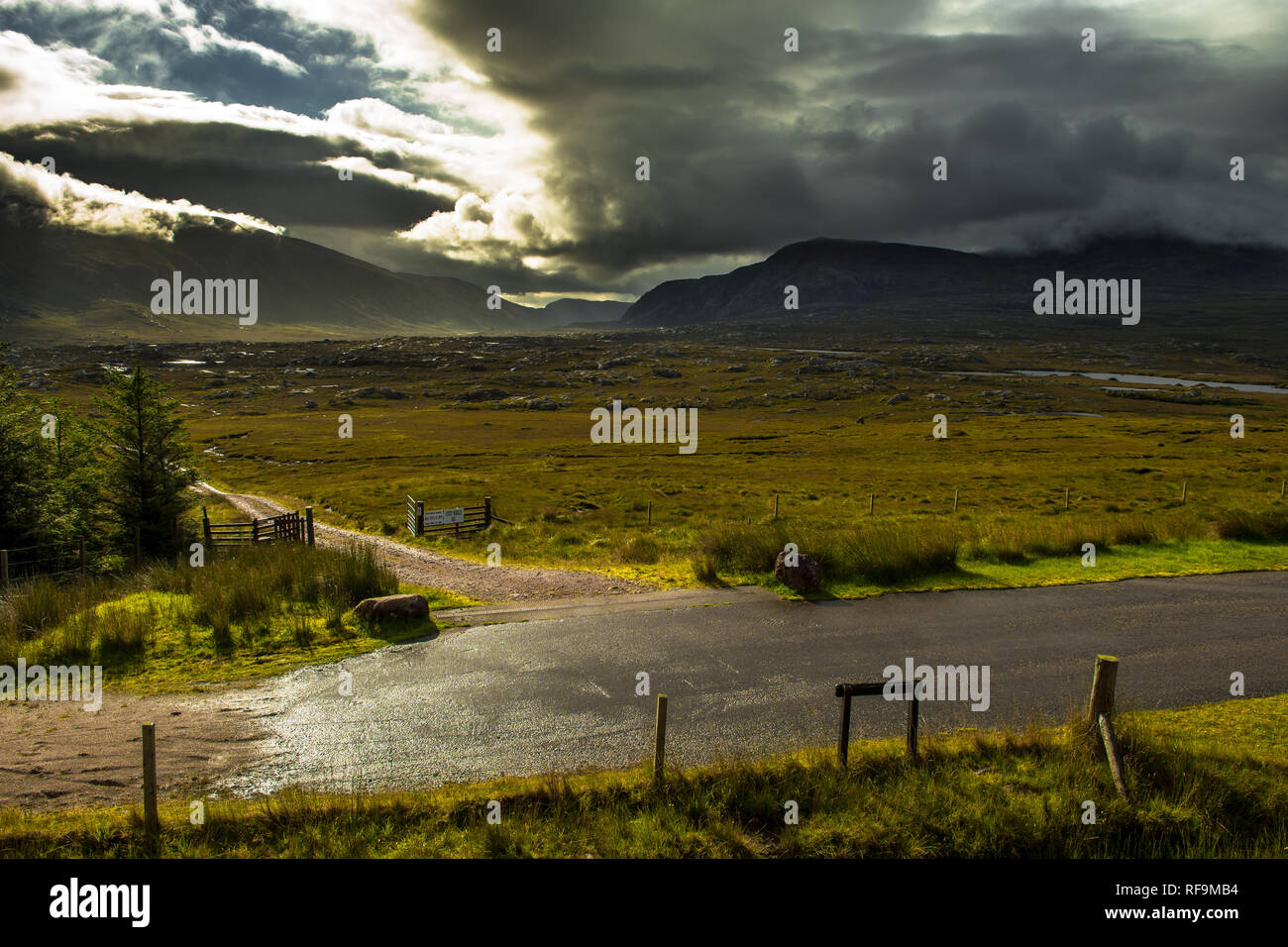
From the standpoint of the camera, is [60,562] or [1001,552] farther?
[60,562]

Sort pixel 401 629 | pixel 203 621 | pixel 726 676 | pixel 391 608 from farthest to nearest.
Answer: pixel 391 608 < pixel 401 629 < pixel 203 621 < pixel 726 676

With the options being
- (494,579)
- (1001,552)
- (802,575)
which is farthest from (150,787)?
(1001,552)

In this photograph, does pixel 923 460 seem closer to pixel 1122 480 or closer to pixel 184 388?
pixel 1122 480

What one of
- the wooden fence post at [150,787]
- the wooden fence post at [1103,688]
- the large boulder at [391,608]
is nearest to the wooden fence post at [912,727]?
the wooden fence post at [1103,688]

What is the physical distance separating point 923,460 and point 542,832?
235ft

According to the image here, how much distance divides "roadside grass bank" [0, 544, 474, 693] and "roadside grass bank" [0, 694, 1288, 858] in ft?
20.6

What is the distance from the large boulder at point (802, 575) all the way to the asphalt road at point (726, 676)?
109 centimetres

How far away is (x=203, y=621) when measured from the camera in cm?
1731

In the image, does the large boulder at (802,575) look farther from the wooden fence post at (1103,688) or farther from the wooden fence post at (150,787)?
the wooden fence post at (150,787)

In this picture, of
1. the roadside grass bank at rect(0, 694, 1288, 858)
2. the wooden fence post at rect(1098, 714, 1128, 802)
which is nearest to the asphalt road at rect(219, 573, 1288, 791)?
the roadside grass bank at rect(0, 694, 1288, 858)

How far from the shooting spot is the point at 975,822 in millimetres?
8727

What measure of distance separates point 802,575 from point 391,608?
11607 mm

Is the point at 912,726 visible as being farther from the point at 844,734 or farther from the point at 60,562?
the point at 60,562
